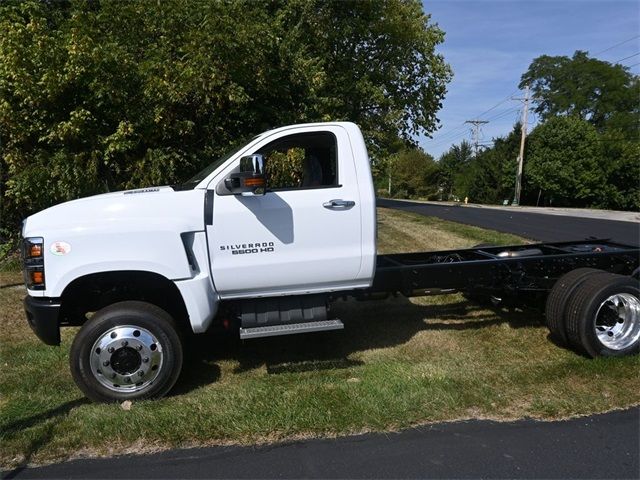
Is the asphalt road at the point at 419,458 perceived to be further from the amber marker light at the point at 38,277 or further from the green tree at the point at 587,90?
the green tree at the point at 587,90

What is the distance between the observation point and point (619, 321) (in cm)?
539

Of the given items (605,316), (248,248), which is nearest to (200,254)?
(248,248)

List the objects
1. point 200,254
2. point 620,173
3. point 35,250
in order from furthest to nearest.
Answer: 1. point 620,173
2. point 200,254
3. point 35,250

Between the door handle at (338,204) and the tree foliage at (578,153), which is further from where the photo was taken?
the tree foliage at (578,153)

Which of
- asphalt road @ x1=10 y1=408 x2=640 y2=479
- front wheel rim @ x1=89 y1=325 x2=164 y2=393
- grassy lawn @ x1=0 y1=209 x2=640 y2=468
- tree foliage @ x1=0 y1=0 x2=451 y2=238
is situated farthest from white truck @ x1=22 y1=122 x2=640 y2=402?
tree foliage @ x1=0 y1=0 x2=451 y2=238

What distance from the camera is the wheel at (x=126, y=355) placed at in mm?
4438

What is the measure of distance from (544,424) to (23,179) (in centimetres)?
813

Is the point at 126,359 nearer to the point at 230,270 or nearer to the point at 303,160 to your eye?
the point at 230,270

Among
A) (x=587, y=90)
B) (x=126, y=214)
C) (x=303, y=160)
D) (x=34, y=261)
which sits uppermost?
(x=587, y=90)

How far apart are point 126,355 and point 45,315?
2.32 ft

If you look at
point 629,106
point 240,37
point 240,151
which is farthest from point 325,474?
point 629,106

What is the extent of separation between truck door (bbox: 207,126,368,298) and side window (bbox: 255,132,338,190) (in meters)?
0.02

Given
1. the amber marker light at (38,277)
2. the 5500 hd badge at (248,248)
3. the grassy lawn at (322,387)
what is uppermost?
the 5500 hd badge at (248,248)

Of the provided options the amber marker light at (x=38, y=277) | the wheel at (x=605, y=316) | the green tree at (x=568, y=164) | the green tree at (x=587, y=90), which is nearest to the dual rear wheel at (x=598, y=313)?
the wheel at (x=605, y=316)
